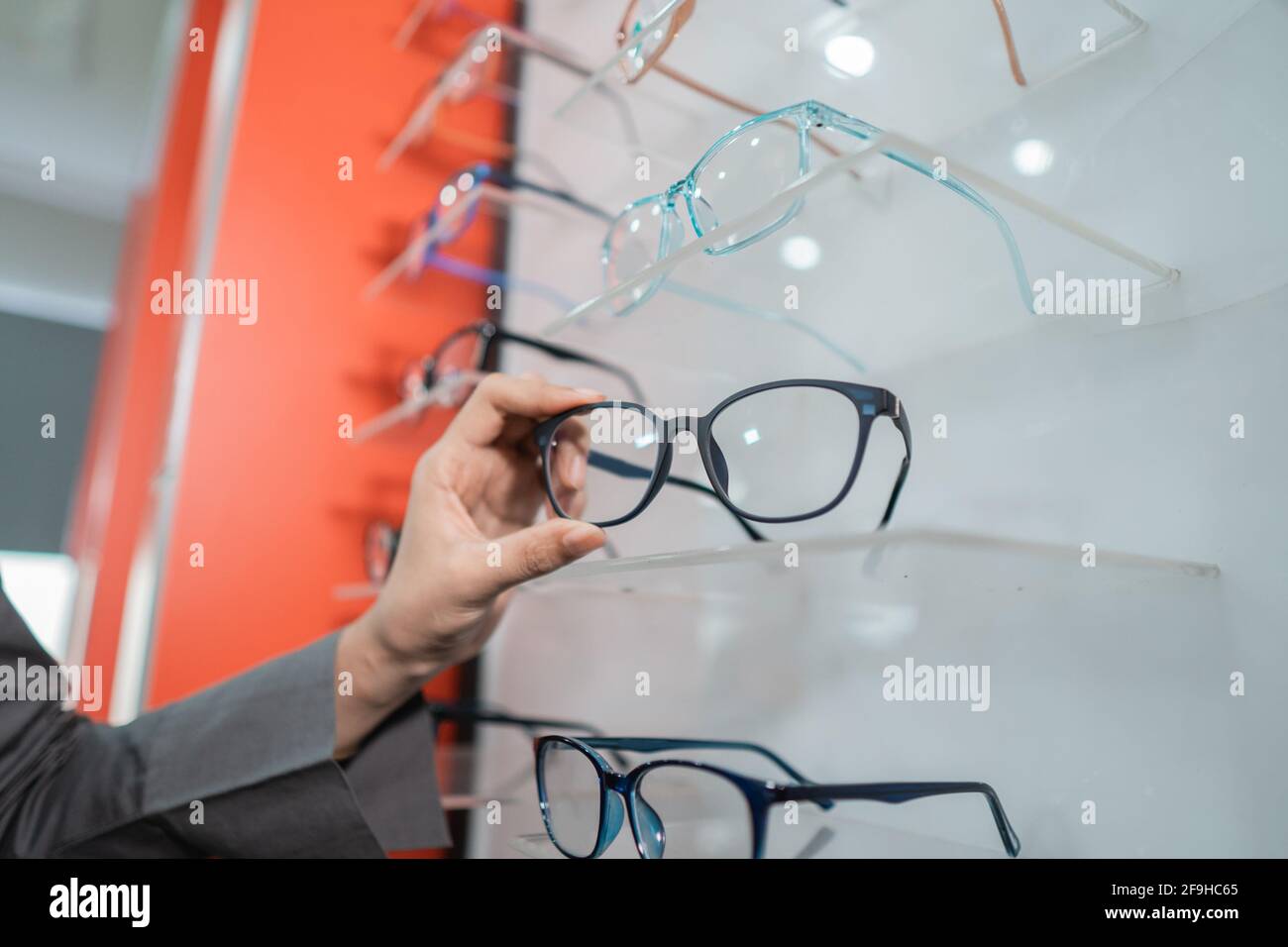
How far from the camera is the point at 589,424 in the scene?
1.72ft

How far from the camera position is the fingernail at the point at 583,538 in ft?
1.34

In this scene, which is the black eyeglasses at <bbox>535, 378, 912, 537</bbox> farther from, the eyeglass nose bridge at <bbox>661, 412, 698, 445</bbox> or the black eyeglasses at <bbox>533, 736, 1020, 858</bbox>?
the black eyeglasses at <bbox>533, 736, 1020, 858</bbox>

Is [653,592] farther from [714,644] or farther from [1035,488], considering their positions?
[1035,488]

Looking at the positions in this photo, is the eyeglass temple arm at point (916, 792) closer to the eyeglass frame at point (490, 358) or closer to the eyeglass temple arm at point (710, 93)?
the eyeglass frame at point (490, 358)

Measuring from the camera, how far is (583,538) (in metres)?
0.41

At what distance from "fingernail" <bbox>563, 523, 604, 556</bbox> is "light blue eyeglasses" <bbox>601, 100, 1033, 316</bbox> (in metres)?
0.17

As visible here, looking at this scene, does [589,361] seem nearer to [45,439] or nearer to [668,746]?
[668,746]

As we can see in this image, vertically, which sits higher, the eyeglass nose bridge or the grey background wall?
the grey background wall

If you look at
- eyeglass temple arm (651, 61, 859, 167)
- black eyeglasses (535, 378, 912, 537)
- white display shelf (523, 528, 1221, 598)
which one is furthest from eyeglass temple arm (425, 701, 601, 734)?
eyeglass temple arm (651, 61, 859, 167)

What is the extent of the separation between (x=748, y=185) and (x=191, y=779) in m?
0.53

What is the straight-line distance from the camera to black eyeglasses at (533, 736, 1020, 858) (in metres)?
0.44

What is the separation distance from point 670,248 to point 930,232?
0.57ft

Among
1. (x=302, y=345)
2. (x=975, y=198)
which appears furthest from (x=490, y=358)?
(x=975, y=198)
